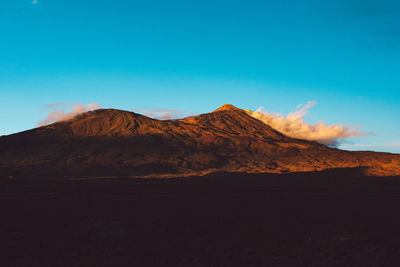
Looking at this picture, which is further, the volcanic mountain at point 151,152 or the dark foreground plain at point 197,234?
the volcanic mountain at point 151,152

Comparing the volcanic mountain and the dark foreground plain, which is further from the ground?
the volcanic mountain

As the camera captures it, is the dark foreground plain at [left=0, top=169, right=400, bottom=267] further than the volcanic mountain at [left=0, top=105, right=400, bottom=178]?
No

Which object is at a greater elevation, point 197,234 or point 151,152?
point 151,152

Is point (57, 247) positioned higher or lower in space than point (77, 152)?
lower

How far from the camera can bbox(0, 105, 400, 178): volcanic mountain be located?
10562 centimetres

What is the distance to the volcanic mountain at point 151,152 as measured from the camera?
4158 inches

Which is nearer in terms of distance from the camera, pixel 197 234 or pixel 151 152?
pixel 197 234

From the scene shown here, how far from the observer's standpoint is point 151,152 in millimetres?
123562

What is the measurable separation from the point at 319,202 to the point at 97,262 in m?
23.9

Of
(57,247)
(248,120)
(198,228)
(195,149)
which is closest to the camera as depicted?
(57,247)

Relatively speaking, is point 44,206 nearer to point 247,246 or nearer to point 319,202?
point 247,246

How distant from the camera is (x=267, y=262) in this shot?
45.7ft

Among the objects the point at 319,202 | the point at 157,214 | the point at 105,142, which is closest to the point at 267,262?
the point at 157,214

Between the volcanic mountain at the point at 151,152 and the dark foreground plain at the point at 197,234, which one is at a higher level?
the volcanic mountain at the point at 151,152
